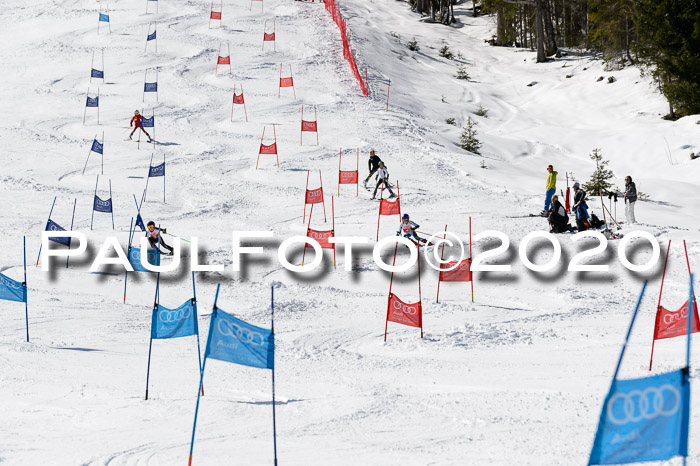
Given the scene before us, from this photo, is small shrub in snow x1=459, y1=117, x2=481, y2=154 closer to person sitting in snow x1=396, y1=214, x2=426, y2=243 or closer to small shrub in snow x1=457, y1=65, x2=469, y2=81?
person sitting in snow x1=396, y1=214, x2=426, y2=243

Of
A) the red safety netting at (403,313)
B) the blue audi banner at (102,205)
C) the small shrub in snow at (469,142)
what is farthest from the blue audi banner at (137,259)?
the small shrub in snow at (469,142)

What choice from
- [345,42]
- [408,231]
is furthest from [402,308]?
[345,42]

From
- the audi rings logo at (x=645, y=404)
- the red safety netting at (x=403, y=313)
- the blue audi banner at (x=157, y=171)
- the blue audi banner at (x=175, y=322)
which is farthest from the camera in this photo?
the blue audi banner at (x=157, y=171)

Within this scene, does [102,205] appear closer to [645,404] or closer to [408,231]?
[408,231]

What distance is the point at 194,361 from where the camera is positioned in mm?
11367

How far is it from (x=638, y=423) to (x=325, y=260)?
39.8 ft

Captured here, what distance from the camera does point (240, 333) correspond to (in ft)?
26.0

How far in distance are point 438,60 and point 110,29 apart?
1930 cm

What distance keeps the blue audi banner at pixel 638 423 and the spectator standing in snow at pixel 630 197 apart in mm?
13943

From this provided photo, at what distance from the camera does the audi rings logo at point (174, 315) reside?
Answer: 991 centimetres

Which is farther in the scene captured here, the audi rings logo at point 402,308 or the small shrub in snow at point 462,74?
the small shrub in snow at point 462,74

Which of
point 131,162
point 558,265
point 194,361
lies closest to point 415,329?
point 194,361

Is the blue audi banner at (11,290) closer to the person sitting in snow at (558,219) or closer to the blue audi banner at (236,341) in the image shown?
the blue audi banner at (236,341)

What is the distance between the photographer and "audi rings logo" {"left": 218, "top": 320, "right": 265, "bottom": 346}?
789 cm
